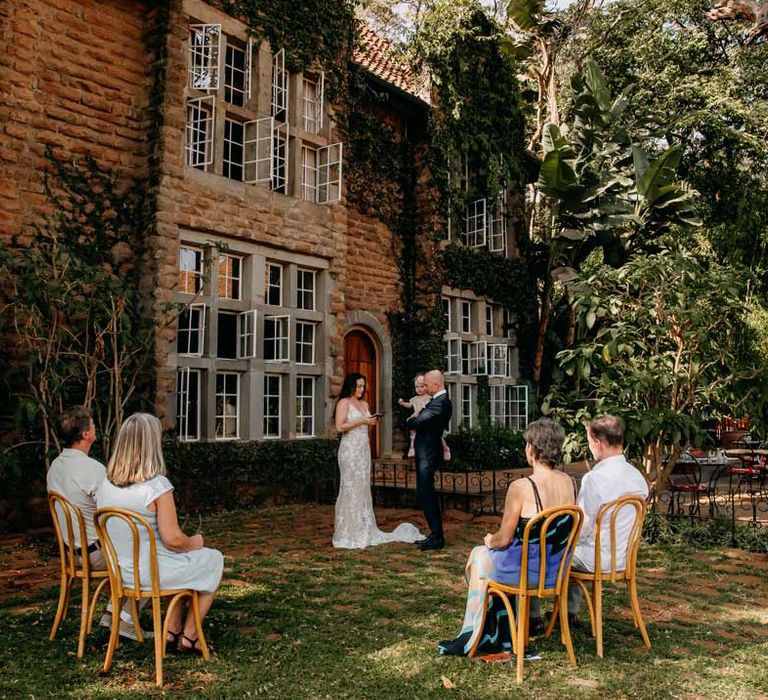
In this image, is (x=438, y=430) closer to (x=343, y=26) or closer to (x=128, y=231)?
(x=128, y=231)

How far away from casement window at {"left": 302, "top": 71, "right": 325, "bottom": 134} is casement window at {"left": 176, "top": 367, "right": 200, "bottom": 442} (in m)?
4.43

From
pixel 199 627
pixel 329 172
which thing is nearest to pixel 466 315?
pixel 329 172

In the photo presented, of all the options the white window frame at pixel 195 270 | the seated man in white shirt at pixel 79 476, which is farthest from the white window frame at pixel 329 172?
the seated man in white shirt at pixel 79 476

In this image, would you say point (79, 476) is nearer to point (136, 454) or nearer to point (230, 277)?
point (136, 454)

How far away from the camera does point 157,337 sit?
8.98 metres

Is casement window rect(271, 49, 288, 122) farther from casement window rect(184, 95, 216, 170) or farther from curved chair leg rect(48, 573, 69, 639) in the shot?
curved chair leg rect(48, 573, 69, 639)

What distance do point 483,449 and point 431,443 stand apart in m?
7.07

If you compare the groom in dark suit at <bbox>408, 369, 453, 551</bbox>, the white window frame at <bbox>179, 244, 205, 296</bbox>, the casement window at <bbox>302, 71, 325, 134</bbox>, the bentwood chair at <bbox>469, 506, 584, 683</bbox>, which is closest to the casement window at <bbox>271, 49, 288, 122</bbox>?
the casement window at <bbox>302, 71, 325, 134</bbox>

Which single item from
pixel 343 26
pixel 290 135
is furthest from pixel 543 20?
pixel 290 135

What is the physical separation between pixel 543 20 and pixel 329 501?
1386 centimetres

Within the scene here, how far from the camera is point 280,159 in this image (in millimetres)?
11133

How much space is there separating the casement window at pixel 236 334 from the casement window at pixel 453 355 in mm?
5338

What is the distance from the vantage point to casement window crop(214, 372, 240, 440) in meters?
10.0

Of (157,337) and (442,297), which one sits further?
(442,297)
